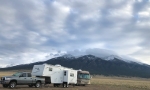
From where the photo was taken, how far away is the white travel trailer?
109ft

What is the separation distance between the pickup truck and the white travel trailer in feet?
6.61

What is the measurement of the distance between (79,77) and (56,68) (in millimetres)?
7257

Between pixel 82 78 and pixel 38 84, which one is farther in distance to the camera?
pixel 82 78

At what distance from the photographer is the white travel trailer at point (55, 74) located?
3331 centimetres

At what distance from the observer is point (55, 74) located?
1384 inches

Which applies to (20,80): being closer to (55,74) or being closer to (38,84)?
(38,84)

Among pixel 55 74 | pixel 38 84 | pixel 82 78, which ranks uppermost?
pixel 55 74

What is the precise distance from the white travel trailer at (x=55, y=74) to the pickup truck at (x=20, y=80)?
2014 millimetres

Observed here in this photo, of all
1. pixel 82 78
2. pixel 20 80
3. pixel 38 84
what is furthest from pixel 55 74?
pixel 82 78

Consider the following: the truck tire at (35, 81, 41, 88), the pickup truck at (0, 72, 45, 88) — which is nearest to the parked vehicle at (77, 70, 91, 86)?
the pickup truck at (0, 72, 45, 88)

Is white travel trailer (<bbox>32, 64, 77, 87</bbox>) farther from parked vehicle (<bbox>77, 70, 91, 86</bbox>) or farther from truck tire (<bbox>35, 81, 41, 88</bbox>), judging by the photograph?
truck tire (<bbox>35, 81, 41, 88</bbox>)

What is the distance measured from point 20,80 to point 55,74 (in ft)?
26.5

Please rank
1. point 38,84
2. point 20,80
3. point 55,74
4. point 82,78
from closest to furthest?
point 20,80
point 38,84
point 55,74
point 82,78

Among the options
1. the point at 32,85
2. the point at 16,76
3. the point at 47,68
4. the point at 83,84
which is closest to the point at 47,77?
the point at 47,68
